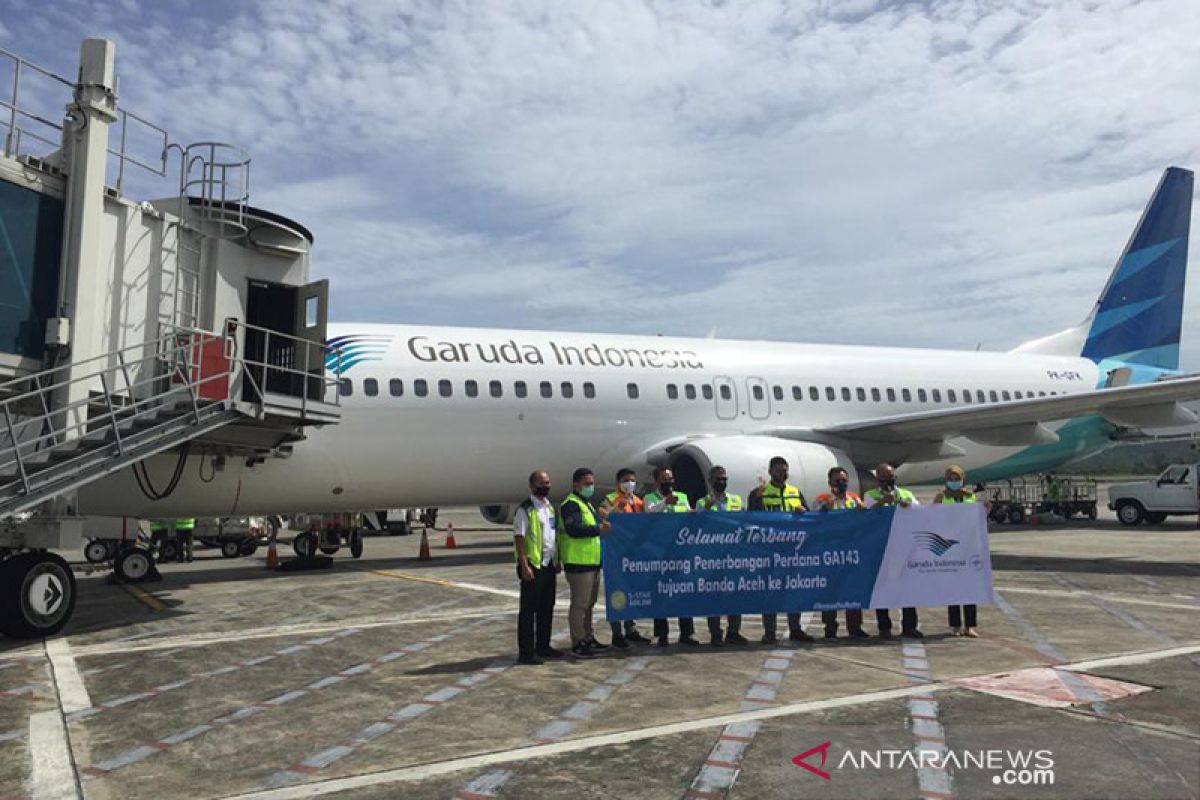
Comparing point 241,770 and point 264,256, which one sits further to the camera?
point 264,256

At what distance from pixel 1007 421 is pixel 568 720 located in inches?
527

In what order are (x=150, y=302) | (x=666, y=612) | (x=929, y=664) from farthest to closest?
(x=150, y=302) < (x=666, y=612) < (x=929, y=664)

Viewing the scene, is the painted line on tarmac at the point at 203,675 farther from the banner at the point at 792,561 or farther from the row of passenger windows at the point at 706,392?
the row of passenger windows at the point at 706,392

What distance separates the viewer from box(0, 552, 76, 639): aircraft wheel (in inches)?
356

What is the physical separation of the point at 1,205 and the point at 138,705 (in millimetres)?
5639

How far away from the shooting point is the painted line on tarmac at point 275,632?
8805mm

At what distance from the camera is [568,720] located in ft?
19.6

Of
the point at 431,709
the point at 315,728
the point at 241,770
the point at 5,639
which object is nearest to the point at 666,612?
the point at 431,709

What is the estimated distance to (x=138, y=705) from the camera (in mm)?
6566

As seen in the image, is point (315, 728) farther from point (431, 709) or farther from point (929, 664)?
point (929, 664)

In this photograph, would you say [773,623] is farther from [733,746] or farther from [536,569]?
[733,746]

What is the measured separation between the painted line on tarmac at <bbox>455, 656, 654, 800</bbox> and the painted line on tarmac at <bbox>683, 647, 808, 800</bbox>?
0.99 metres

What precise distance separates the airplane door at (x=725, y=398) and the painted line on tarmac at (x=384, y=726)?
11097 millimetres

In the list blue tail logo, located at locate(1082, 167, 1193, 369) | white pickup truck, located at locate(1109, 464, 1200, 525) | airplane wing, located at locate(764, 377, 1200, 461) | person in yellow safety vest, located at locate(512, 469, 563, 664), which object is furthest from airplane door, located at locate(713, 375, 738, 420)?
white pickup truck, located at locate(1109, 464, 1200, 525)
